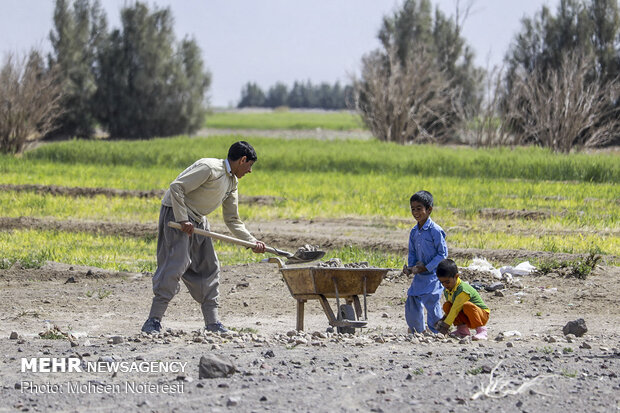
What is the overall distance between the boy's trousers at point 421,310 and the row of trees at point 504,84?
24324 mm

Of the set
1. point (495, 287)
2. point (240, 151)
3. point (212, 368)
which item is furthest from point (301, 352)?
point (495, 287)

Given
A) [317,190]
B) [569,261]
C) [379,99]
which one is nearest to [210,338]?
[569,261]

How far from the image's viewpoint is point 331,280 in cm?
745

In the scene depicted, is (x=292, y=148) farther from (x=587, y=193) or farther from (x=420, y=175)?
(x=587, y=193)

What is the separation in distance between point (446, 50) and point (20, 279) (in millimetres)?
39317

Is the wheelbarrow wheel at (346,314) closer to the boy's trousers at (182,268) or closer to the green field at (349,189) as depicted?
the boy's trousers at (182,268)

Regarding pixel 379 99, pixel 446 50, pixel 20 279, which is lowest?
pixel 20 279

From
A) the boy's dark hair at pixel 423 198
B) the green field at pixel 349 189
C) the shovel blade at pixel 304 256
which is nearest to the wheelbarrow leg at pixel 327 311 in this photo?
the shovel blade at pixel 304 256

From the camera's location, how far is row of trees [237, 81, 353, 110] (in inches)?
5802

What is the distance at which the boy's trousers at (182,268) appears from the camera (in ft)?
25.0

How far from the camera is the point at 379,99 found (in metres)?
36.2

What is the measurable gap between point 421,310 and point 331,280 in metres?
0.93

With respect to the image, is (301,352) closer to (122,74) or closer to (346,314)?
(346,314)

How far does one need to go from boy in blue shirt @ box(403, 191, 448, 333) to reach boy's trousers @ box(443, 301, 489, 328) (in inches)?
7.6
